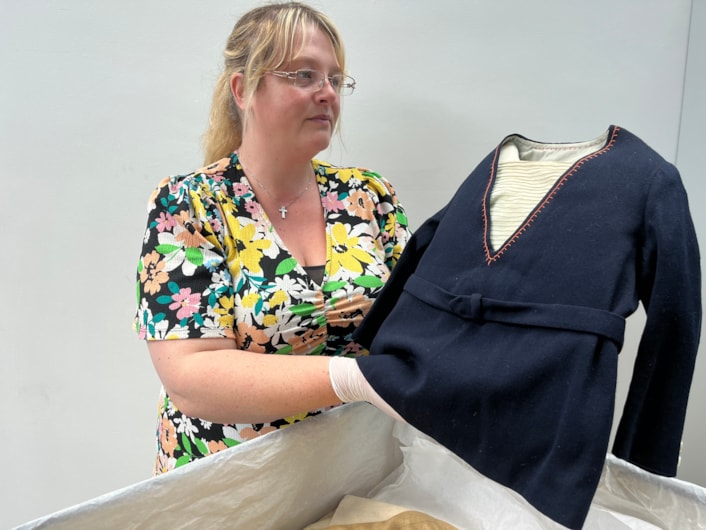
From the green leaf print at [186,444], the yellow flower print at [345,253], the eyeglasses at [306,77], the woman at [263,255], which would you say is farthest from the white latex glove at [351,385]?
the eyeglasses at [306,77]

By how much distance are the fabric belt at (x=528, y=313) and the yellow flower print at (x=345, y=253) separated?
0.26 metres

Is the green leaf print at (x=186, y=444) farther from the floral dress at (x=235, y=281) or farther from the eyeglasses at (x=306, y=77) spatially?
the eyeglasses at (x=306, y=77)

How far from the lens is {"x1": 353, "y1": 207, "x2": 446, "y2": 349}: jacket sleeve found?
2.62ft

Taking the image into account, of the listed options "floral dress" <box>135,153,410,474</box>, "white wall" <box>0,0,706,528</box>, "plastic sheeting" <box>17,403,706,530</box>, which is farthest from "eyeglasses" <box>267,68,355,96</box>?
"plastic sheeting" <box>17,403,706,530</box>

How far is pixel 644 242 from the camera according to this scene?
1.96 feet

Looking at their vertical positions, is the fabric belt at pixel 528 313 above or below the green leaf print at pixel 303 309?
above

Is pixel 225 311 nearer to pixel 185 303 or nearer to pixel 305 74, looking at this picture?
pixel 185 303

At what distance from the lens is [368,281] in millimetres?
934

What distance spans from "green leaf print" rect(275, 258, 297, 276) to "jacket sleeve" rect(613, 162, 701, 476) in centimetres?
51

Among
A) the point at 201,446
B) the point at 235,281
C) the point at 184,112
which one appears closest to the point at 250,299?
the point at 235,281

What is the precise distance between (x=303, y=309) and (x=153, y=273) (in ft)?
0.76

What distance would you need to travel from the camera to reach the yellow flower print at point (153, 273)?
81 centimetres

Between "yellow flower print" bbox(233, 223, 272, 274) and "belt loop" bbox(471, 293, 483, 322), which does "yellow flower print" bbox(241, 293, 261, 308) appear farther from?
"belt loop" bbox(471, 293, 483, 322)

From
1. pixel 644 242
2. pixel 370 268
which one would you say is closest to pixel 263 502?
pixel 370 268
